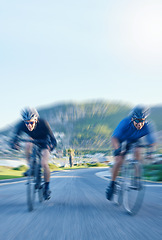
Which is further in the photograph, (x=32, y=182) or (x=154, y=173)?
(x=154, y=173)

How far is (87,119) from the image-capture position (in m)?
109

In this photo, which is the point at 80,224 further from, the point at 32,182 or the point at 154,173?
the point at 154,173

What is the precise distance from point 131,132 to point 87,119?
105m

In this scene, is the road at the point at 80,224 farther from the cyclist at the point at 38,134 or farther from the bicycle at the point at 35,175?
the cyclist at the point at 38,134

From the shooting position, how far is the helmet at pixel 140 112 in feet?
12.9

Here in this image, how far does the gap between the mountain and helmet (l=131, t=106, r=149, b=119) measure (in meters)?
84.5

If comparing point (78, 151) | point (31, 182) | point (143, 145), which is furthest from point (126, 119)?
point (78, 151)

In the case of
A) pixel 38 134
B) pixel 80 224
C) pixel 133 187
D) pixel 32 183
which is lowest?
pixel 80 224

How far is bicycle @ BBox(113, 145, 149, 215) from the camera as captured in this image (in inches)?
144

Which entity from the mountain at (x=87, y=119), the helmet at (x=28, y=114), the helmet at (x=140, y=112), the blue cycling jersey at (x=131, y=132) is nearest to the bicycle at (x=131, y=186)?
the blue cycling jersey at (x=131, y=132)

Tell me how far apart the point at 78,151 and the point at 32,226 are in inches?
3516

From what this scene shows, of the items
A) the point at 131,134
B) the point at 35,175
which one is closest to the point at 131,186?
the point at 131,134

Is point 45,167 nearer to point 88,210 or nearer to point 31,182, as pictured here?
point 31,182

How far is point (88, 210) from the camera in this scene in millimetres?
4031
